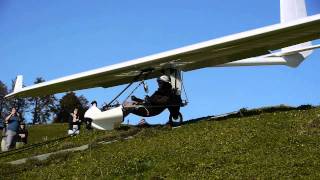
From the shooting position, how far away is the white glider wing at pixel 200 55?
17359 mm

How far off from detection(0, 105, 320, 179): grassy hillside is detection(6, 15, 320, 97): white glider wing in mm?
2742

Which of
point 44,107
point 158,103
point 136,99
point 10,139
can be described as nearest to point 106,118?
point 136,99

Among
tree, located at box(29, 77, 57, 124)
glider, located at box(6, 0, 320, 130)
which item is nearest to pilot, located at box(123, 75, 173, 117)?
glider, located at box(6, 0, 320, 130)

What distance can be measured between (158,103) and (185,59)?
193 centimetres

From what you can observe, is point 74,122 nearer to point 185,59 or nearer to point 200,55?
point 185,59

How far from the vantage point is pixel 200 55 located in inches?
801

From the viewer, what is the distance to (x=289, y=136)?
13180mm

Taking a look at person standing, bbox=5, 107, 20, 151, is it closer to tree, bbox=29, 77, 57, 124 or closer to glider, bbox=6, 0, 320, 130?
glider, bbox=6, 0, 320, 130

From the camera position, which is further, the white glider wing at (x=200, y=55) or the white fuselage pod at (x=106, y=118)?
the white fuselage pod at (x=106, y=118)

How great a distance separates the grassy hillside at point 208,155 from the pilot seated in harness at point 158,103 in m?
3.30

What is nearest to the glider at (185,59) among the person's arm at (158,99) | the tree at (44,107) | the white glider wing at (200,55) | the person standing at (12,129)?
the white glider wing at (200,55)

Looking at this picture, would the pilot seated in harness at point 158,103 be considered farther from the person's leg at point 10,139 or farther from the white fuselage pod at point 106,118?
the person's leg at point 10,139

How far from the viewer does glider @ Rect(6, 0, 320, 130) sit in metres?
17.5

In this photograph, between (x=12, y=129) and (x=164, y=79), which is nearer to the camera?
(x=12, y=129)
